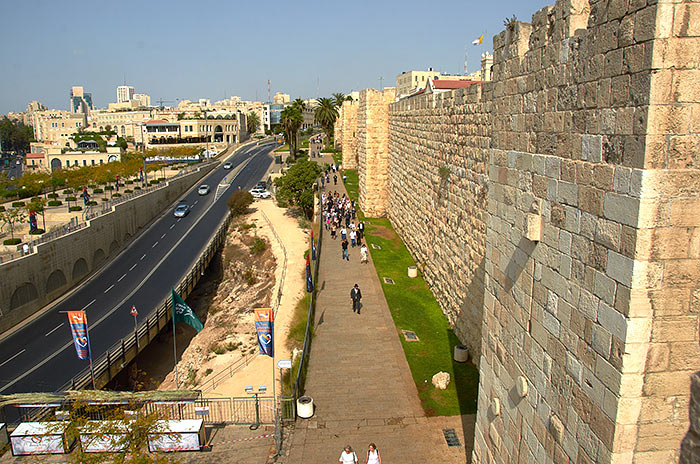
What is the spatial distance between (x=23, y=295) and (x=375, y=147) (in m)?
19.3

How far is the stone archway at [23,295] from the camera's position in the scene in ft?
71.0

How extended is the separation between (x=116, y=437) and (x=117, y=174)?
4372 centimetres

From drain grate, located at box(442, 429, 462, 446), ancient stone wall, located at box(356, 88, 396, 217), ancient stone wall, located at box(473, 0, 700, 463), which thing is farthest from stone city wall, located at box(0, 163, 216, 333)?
ancient stone wall, located at box(473, 0, 700, 463)

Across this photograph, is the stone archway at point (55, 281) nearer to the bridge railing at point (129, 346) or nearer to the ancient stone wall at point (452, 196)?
the bridge railing at point (129, 346)

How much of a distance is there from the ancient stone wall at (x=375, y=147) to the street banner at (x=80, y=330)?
18937mm

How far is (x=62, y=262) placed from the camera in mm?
25375

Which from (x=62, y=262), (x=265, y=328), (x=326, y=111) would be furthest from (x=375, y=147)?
(x=326, y=111)

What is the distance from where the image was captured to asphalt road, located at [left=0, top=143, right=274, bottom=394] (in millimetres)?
17219

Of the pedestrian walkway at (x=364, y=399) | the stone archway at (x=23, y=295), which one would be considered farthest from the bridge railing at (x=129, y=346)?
the pedestrian walkway at (x=364, y=399)

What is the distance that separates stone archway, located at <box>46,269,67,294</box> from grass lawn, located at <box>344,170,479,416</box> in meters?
15.7

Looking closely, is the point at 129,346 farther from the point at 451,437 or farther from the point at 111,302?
the point at 451,437

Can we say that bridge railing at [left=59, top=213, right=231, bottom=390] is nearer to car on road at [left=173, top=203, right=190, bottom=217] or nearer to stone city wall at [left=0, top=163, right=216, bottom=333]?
stone city wall at [left=0, top=163, right=216, bottom=333]

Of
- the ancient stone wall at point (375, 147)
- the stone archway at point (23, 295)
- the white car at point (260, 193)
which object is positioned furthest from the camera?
the white car at point (260, 193)

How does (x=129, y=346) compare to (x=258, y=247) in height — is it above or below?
below
